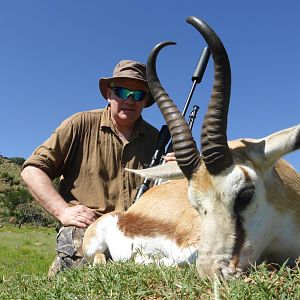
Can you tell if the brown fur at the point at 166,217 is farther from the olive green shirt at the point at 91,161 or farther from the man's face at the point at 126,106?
the man's face at the point at 126,106

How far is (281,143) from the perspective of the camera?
4879 millimetres

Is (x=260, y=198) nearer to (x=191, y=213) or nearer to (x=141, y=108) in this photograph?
(x=191, y=213)

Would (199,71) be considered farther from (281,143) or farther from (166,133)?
(281,143)

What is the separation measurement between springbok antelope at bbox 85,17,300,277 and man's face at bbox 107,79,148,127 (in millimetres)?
2596

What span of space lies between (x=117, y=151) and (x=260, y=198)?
12.5 ft

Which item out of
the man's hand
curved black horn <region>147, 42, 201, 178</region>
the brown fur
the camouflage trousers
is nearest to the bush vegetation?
the camouflage trousers

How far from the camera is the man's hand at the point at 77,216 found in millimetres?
7148

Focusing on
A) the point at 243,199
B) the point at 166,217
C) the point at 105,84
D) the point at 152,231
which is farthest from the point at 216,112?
the point at 105,84

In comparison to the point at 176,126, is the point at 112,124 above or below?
below

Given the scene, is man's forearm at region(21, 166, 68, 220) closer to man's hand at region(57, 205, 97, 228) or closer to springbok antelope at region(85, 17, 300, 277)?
man's hand at region(57, 205, 97, 228)

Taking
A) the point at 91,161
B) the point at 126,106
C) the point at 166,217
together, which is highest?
the point at 126,106

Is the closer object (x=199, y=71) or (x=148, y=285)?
(x=148, y=285)

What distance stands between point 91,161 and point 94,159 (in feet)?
0.19

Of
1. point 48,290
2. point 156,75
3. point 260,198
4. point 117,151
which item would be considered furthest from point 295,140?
point 117,151
